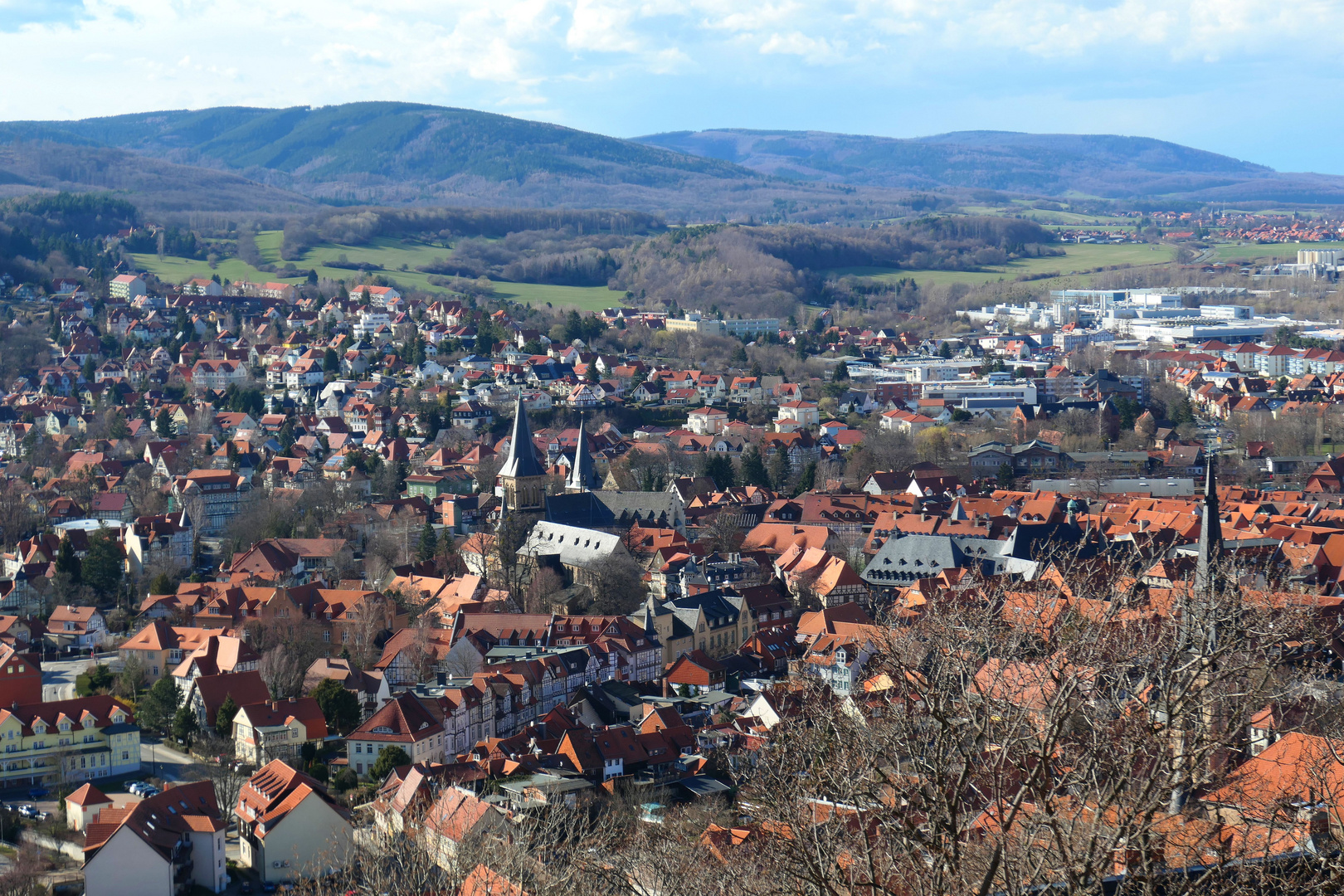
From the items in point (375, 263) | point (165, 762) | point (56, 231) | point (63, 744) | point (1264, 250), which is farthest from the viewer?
point (1264, 250)

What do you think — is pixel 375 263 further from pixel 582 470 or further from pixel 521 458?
pixel 521 458

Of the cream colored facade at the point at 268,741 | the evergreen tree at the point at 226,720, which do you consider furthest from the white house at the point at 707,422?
the cream colored facade at the point at 268,741

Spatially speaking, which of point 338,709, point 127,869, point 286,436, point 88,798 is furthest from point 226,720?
point 286,436

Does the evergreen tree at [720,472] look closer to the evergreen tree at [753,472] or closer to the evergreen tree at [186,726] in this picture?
the evergreen tree at [753,472]

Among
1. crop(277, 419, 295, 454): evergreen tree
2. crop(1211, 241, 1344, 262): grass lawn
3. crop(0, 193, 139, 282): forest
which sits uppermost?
crop(0, 193, 139, 282): forest

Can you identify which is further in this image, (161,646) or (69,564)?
(69,564)

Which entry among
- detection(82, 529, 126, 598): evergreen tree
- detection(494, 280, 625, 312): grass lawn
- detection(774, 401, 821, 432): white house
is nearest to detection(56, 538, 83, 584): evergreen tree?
detection(82, 529, 126, 598): evergreen tree

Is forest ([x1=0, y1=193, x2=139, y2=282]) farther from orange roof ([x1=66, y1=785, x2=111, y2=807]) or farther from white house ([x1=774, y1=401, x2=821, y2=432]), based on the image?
orange roof ([x1=66, y1=785, x2=111, y2=807])
